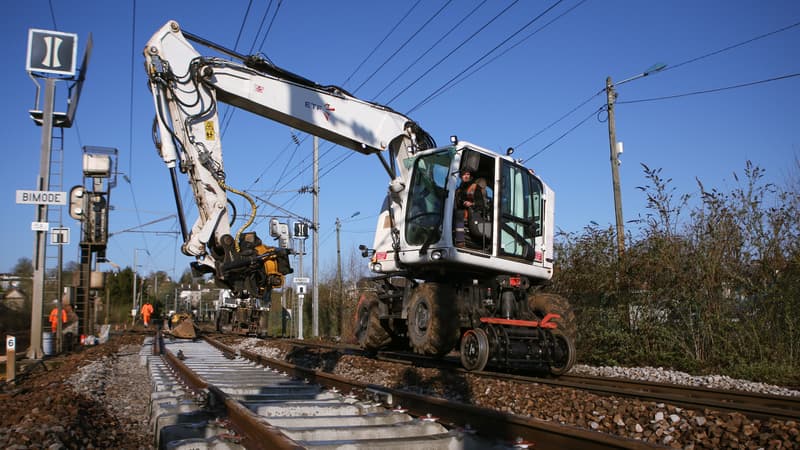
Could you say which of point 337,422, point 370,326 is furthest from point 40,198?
point 337,422

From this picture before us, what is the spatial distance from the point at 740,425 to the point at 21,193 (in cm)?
1364

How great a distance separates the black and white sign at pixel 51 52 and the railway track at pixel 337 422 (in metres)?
10.5

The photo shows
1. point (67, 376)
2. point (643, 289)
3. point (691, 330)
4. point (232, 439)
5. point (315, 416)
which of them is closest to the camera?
point (232, 439)

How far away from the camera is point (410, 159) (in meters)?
9.61

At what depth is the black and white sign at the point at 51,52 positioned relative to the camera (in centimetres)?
1412

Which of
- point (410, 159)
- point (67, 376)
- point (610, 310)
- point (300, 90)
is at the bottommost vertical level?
point (67, 376)

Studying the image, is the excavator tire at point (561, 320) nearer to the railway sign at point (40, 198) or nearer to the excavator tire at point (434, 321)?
the excavator tire at point (434, 321)

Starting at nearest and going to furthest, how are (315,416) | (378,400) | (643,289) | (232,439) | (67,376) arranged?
(232,439) → (315,416) → (378,400) → (67,376) → (643,289)

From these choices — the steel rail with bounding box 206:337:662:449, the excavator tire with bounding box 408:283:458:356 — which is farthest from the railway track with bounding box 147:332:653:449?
the excavator tire with bounding box 408:283:458:356

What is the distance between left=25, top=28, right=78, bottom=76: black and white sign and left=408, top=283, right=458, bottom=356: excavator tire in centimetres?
1062

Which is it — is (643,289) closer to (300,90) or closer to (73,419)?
(300,90)

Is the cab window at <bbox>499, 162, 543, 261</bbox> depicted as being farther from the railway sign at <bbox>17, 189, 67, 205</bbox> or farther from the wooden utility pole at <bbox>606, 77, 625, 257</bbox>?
the railway sign at <bbox>17, 189, 67, 205</bbox>

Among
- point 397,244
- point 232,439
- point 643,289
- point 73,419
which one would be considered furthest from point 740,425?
point 643,289

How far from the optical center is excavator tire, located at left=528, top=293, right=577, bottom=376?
8266 millimetres
